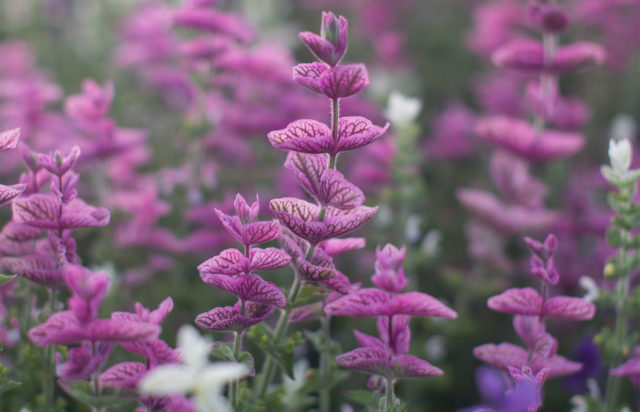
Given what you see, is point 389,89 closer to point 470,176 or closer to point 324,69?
point 470,176

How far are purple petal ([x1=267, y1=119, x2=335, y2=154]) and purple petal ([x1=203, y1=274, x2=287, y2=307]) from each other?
0.21m

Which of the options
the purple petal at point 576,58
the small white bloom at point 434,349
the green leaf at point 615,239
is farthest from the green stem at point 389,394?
the purple petal at point 576,58

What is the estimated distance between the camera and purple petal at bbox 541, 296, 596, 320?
117 cm

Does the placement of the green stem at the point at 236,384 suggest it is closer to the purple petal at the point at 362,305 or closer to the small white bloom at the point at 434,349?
the purple petal at the point at 362,305

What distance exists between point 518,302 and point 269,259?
46 cm

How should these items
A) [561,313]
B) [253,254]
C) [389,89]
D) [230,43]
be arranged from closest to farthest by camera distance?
[253,254] → [561,313] → [230,43] → [389,89]

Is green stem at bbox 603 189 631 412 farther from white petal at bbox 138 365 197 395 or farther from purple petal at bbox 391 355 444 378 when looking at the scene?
white petal at bbox 138 365 197 395

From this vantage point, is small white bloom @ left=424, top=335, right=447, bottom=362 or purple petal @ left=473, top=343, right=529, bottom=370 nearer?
purple petal @ left=473, top=343, right=529, bottom=370

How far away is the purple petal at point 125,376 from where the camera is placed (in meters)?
1.00

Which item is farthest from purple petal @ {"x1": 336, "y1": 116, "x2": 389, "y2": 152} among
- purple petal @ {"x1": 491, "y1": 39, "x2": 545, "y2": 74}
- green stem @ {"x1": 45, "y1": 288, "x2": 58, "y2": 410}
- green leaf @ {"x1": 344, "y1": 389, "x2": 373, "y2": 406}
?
purple petal @ {"x1": 491, "y1": 39, "x2": 545, "y2": 74}

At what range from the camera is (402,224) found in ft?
7.05

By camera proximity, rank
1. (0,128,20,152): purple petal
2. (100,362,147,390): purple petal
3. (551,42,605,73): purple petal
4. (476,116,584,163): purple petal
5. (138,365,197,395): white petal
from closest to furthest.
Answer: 1. (138,365,197,395): white petal
2. (100,362,147,390): purple petal
3. (0,128,20,152): purple petal
4. (551,42,605,73): purple petal
5. (476,116,584,163): purple petal

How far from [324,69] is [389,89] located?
2850 mm

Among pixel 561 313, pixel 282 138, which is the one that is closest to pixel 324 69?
pixel 282 138
